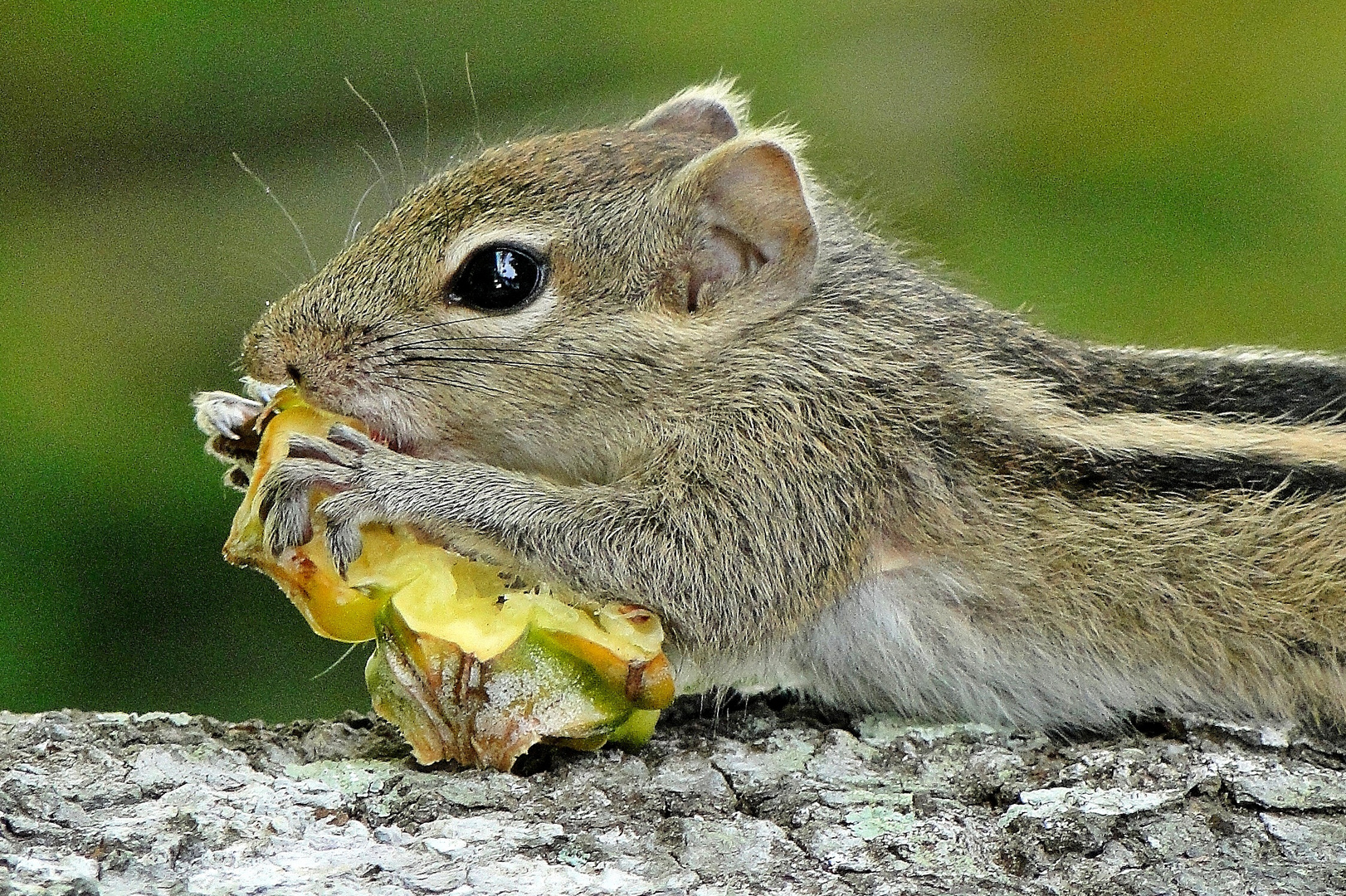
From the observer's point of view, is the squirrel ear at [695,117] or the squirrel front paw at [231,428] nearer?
the squirrel front paw at [231,428]

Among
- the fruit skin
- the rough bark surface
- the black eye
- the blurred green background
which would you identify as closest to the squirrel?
the black eye

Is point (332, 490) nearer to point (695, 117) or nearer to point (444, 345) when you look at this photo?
point (444, 345)

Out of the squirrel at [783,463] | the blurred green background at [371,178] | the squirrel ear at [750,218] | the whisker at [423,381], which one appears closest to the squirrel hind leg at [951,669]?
the squirrel at [783,463]

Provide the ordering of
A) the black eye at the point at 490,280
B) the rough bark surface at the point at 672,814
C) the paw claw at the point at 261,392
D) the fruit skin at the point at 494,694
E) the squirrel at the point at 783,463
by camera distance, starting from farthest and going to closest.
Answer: the paw claw at the point at 261,392
the black eye at the point at 490,280
the squirrel at the point at 783,463
the fruit skin at the point at 494,694
the rough bark surface at the point at 672,814

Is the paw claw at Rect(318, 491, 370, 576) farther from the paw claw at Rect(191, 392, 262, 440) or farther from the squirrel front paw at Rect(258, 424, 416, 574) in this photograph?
the paw claw at Rect(191, 392, 262, 440)

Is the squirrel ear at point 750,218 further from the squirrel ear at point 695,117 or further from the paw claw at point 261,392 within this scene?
the paw claw at point 261,392

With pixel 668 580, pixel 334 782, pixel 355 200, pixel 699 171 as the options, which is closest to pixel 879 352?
pixel 699 171
